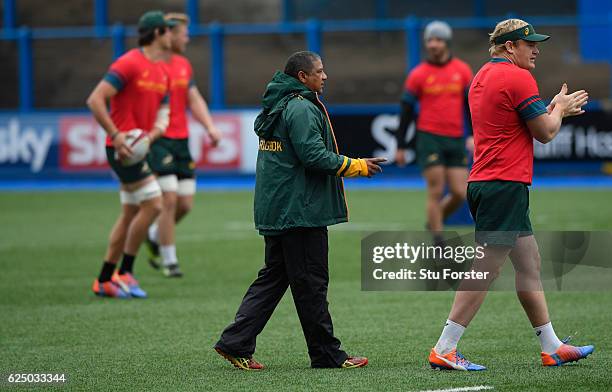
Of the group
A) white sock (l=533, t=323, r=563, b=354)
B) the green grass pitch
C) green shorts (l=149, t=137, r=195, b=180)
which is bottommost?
the green grass pitch

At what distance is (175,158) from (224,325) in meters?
3.44

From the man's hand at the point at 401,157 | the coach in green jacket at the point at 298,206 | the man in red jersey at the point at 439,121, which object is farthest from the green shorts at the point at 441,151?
the coach in green jacket at the point at 298,206

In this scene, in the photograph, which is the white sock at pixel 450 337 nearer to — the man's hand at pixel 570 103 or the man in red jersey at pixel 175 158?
the man's hand at pixel 570 103

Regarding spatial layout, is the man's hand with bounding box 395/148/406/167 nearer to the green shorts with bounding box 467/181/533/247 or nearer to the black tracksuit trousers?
the black tracksuit trousers

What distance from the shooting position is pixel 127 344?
8672mm

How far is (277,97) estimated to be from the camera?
752 centimetres

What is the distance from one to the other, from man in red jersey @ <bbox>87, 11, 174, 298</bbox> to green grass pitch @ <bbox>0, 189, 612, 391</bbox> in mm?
371

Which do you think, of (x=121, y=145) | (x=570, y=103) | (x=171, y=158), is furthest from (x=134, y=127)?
(x=570, y=103)

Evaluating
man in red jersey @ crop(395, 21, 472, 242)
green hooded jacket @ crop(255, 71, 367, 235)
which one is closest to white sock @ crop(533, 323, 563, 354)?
green hooded jacket @ crop(255, 71, 367, 235)

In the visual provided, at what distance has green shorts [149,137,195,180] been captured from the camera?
12.4 meters

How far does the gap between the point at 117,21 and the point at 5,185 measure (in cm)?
1180

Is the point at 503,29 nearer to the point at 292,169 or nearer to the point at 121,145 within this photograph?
the point at 292,169

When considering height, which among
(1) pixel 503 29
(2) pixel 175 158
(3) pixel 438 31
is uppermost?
(1) pixel 503 29

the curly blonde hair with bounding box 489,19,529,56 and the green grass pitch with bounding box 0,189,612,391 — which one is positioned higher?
the curly blonde hair with bounding box 489,19,529,56
